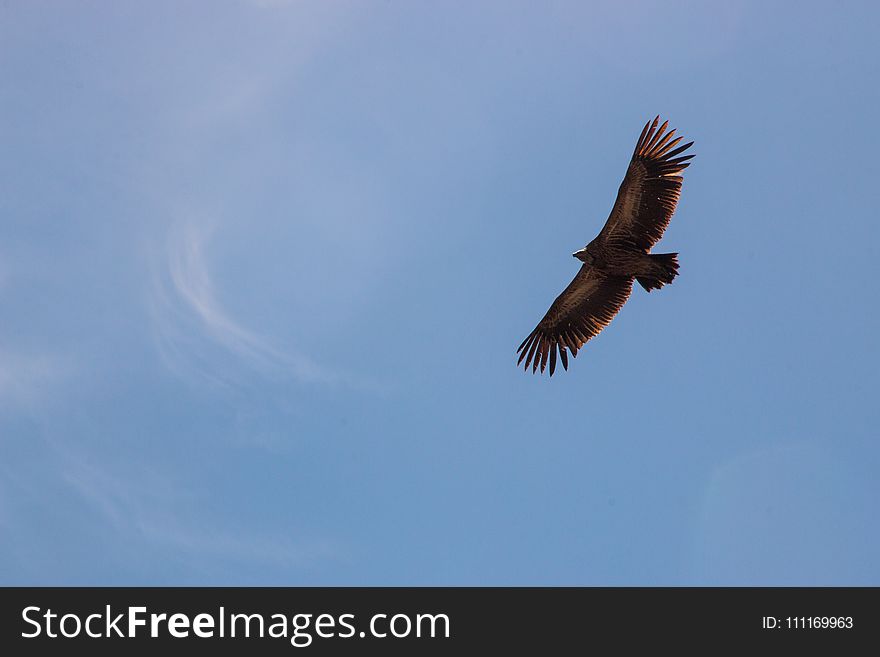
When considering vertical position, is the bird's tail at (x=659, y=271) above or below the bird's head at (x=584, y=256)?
below

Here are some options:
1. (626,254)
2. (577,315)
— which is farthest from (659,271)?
(577,315)

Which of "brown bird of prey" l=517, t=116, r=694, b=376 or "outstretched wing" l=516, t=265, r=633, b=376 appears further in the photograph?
"outstretched wing" l=516, t=265, r=633, b=376

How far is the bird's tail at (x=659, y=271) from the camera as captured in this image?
25.7 m

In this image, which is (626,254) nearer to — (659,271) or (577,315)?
(659,271)

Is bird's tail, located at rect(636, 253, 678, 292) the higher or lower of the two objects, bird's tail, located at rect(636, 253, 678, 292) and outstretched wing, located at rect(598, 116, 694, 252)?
the lower

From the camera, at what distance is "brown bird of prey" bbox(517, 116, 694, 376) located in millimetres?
25453

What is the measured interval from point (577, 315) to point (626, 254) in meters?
3.53

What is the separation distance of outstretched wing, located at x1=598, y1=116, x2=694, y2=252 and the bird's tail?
541 mm

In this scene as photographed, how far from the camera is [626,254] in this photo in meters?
26.6
